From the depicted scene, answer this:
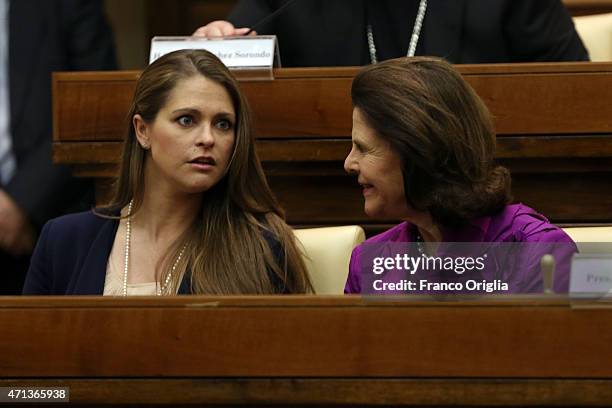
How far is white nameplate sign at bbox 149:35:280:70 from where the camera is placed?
7.64ft

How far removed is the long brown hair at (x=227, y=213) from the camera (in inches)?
84.2

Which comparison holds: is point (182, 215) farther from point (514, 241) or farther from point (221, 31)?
point (514, 241)

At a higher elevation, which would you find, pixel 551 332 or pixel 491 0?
pixel 491 0

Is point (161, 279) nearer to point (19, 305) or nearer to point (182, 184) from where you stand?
point (182, 184)

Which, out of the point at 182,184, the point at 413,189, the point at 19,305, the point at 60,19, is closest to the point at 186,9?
the point at 60,19

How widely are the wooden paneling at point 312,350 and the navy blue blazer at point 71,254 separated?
28.6 inches

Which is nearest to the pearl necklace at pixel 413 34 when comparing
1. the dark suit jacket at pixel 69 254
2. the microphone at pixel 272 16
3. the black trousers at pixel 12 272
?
the microphone at pixel 272 16

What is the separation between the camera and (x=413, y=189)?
1904 millimetres

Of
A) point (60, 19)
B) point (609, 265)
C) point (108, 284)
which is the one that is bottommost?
point (108, 284)

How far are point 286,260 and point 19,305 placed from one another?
0.73 m

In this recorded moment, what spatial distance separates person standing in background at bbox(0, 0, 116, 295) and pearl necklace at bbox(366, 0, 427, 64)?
1.76ft

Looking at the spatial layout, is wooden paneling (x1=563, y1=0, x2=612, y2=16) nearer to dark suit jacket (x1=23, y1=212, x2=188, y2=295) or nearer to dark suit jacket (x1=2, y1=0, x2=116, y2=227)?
dark suit jacket (x1=2, y1=0, x2=116, y2=227)

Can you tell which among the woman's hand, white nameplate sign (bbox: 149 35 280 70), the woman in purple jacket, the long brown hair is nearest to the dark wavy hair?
the woman in purple jacket

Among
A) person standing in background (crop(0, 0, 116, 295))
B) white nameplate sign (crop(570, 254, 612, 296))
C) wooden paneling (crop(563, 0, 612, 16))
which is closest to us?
white nameplate sign (crop(570, 254, 612, 296))
